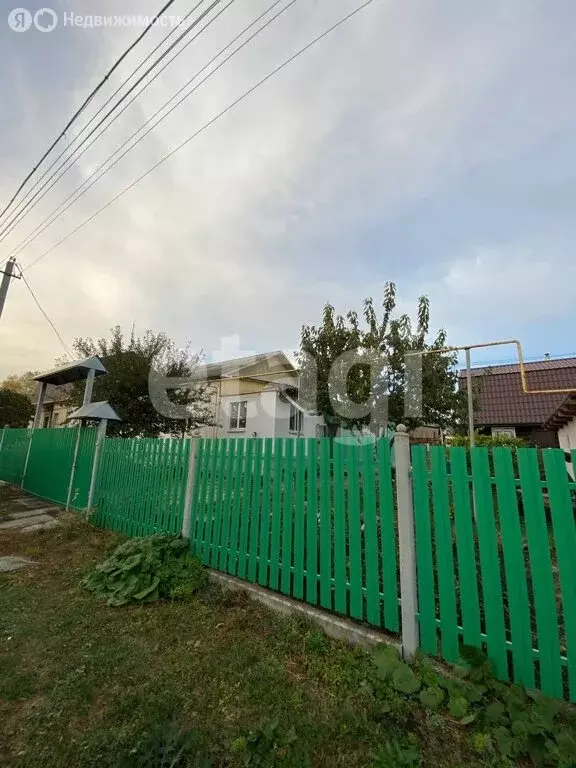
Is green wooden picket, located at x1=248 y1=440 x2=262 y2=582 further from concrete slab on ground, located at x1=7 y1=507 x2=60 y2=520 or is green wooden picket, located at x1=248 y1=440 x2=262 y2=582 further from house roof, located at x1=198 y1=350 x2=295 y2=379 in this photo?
house roof, located at x1=198 y1=350 x2=295 y2=379

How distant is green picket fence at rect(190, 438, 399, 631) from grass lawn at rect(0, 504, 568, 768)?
1.10ft

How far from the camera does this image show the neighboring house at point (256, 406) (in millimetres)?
15664

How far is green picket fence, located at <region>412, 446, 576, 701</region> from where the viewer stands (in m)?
1.93

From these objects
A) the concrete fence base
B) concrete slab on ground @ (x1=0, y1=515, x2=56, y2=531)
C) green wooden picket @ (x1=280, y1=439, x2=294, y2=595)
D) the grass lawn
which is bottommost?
concrete slab on ground @ (x1=0, y1=515, x2=56, y2=531)

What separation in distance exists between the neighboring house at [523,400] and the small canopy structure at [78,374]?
15341 millimetres

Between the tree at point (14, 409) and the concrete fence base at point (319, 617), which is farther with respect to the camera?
the tree at point (14, 409)

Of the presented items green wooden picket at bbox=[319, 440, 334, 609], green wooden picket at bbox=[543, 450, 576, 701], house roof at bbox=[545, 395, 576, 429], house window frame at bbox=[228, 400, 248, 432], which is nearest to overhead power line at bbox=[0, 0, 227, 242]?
green wooden picket at bbox=[319, 440, 334, 609]

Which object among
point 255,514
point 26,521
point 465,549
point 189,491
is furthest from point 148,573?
point 26,521

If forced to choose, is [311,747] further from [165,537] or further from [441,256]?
[441,256]

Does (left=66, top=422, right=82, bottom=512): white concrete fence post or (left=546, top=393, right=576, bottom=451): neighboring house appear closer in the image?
(left=66, top=422, right=82, bottom=512): white concrete fence post

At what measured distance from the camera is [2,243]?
365 inches

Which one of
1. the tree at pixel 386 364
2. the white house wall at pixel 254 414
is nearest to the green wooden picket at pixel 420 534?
the tree at pixel 386 364

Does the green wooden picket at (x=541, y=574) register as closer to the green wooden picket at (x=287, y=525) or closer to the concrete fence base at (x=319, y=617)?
the concrete fence base at (x=319, y=617)

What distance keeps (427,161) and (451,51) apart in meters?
1.74
